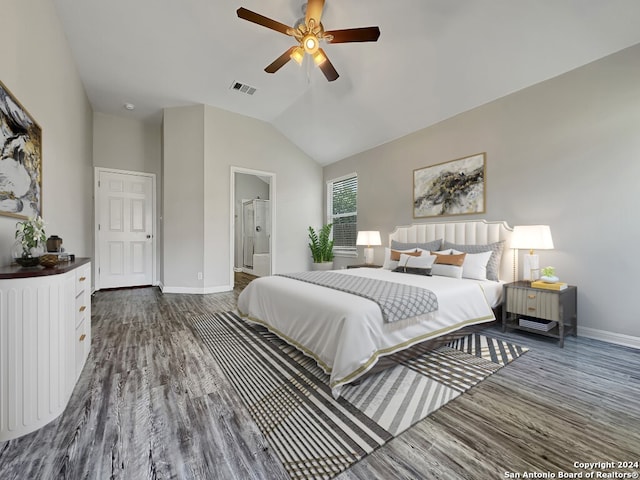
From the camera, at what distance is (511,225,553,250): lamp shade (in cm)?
274

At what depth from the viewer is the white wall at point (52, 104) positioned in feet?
6.19

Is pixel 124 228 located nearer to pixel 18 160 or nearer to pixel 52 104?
pixel 52 104

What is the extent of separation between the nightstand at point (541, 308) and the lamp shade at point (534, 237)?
1.34ft

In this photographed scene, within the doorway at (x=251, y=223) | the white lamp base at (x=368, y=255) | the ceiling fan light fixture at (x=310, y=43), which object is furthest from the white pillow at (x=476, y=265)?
the doorway at (x=251, y=223)

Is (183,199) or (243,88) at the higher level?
(243,88)

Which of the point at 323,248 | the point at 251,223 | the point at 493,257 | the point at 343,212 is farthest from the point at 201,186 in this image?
the point at 493,257

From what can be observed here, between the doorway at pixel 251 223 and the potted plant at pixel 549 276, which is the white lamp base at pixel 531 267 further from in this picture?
the doorway at pixel 251 223

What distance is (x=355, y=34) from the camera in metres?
2.51

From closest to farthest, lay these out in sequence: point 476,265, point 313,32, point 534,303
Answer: point 313,32 < point 534,303 < point 476,265

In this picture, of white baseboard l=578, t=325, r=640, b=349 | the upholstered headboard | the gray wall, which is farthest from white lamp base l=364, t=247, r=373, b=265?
white baseboard l=578, t=325, r=640, b=349

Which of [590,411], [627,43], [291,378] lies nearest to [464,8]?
[627,43]

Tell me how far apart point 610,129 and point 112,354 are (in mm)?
4897

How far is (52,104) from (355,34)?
2.96 m

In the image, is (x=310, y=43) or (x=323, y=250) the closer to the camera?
(x=310, y=43)
